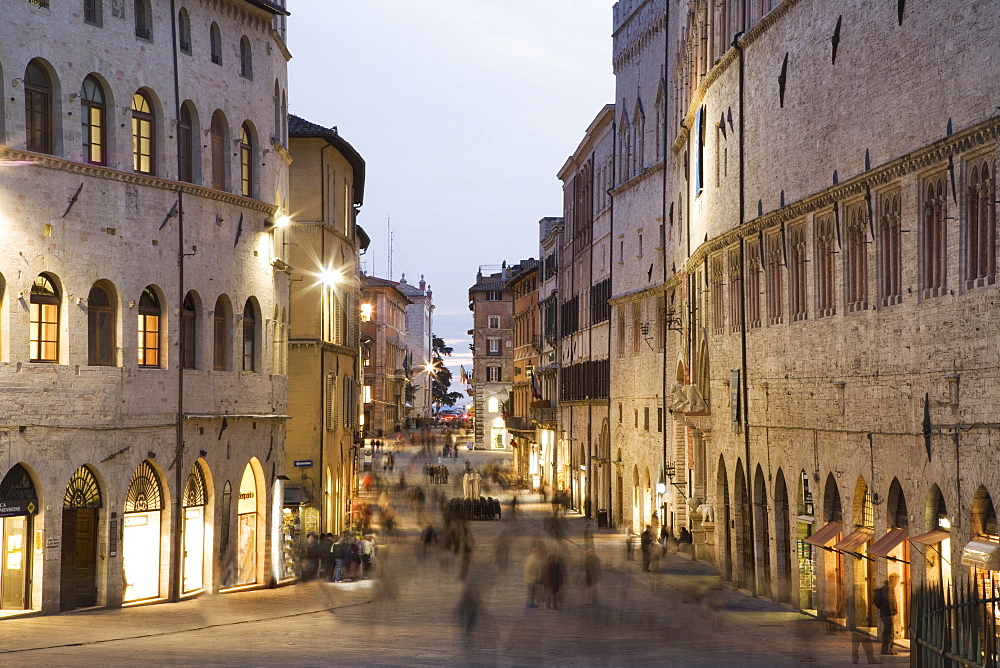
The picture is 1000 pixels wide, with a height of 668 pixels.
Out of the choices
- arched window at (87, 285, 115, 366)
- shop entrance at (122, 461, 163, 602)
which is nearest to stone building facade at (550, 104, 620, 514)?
shop entrance at (122, 461, 163, 602)

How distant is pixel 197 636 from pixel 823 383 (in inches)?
556

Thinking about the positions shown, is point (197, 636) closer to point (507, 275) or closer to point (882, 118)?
point (882, 118)

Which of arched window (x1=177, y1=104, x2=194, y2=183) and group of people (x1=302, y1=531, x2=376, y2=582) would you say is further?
group of people (x1=302, y1=531, x2=376, y2=582)

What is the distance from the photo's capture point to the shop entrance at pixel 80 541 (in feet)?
104

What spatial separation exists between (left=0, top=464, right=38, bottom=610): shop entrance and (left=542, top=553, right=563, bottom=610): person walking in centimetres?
1159

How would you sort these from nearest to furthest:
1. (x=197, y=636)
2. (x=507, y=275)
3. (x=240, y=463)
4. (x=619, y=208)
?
1. (x=197, y=636)
2. (x=240, y=463)
3. (x=619, y=208)
4. (x=507, y=275)

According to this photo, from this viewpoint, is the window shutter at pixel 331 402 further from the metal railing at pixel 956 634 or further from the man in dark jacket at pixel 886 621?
the metal railing at pixel 956 634

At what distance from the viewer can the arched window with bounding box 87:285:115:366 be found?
106 ft

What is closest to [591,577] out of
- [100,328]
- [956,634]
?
[100,328]

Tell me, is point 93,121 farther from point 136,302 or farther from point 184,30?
point 136,302

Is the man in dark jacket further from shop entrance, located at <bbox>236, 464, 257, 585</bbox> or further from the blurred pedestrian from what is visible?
shop entrance, located at <bbox>236, 464, 257, 585</bbox>

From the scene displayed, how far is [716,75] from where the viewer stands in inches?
1581

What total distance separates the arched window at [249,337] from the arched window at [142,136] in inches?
220

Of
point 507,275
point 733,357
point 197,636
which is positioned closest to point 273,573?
point 197,636
